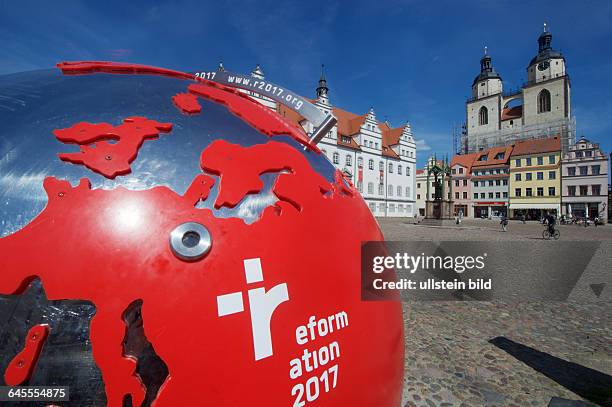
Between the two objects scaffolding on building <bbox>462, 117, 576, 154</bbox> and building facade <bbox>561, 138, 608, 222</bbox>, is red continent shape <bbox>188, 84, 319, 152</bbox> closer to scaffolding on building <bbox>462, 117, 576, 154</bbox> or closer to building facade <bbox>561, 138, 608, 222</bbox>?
building facade <bbox>561, 138, 608, 222</bbox>

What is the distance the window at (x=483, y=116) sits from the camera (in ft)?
225

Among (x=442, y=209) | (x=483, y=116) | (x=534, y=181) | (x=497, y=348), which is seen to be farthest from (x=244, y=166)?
(x=483, y=116)

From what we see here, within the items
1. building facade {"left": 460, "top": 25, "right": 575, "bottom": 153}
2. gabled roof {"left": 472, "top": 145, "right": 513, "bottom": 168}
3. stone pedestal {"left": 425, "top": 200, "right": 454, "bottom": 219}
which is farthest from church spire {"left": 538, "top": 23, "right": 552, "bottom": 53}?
stone pedestal {"left": 425, "top": 200, "right": 454, "bottom": 219}

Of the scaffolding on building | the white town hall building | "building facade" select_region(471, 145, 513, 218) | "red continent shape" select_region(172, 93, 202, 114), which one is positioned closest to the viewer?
"red continent shape" select_region(172, 93, 202, 114)

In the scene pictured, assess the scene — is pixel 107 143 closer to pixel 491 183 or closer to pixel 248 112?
pixel 248 112

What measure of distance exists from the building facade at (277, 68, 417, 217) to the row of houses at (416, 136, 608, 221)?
759cm

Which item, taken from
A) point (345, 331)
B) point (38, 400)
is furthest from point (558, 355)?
point (38, 400)

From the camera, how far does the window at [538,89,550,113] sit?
193 feet

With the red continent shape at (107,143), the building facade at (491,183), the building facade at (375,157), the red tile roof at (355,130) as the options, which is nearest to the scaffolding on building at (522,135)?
the building facade at (491,183)

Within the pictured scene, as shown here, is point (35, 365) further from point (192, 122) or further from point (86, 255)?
point (192, 122)

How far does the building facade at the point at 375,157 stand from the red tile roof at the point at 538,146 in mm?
16903

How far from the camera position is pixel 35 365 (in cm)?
81

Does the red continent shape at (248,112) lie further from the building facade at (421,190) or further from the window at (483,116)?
the window at (483,116)

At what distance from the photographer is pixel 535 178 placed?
47.2m
